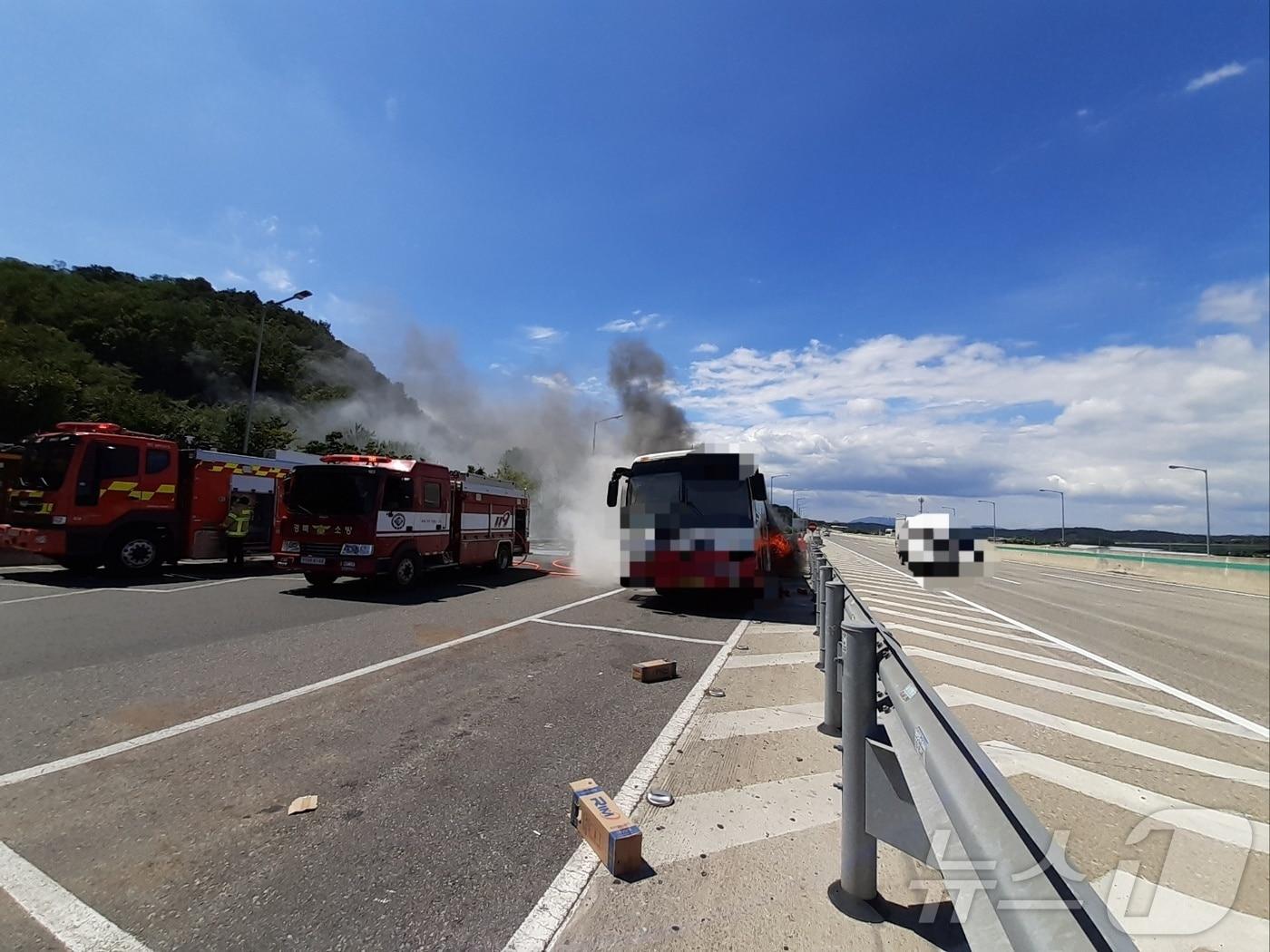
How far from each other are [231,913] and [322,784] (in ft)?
3.84

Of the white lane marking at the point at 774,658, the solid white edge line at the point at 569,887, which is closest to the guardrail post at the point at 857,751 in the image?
the solid white edge line at the point at 569,887

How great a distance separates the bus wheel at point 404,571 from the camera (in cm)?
1133

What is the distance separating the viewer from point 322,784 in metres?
3.64

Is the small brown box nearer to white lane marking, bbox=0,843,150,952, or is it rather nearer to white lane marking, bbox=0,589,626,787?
white lane marking, bbox=0,589,626,787

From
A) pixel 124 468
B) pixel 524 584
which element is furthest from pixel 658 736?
pixel 124 468

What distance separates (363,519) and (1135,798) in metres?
10.7

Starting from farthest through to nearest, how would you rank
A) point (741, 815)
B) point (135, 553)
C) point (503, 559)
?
1. point (503, 559)
2. point (135, 553)
3. point (741, 815)

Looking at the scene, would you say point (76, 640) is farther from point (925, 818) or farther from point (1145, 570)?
point (1145, 570)

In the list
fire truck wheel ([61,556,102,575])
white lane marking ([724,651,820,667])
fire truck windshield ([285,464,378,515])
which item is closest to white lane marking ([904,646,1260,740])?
white lane marking ([724,651,820,667])

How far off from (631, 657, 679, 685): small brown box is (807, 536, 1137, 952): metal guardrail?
3324mm

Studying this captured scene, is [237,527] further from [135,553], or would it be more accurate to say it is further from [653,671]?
[653,671]

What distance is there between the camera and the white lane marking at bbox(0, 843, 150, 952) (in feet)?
7.53

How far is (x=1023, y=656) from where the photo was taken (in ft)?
25.0

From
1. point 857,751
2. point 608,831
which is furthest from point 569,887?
point 857,751
